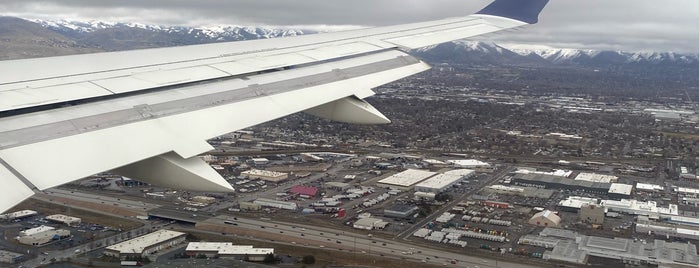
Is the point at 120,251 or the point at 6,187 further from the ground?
the point at 6,187

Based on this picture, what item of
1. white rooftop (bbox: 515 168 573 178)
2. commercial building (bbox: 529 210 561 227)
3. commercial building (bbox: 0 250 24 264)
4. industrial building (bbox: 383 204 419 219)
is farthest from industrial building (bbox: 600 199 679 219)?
commercial building (bbox: 0 250 24 264)

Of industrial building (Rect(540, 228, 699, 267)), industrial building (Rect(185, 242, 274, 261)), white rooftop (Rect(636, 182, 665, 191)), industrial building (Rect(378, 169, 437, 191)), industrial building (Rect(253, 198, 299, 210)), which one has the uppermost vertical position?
industrial building (Rect(185, 242, 274, 261))

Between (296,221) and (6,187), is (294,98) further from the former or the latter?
(296,221)

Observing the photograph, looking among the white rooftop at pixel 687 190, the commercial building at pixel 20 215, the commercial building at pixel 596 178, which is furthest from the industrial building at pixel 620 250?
the commercial building at pixel 20 215

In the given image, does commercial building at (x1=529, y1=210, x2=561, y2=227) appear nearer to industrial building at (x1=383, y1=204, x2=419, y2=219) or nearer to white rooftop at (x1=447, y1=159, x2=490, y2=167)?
industrial building at (x1=383, y1=204, x2=419, y2=219)

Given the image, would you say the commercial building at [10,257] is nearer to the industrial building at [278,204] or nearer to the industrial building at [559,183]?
the industrial building at [278,204]

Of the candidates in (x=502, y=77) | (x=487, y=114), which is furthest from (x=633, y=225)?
(x=502, y=77)

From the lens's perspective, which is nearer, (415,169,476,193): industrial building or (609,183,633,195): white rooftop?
(415,169,476,193): industrial building
